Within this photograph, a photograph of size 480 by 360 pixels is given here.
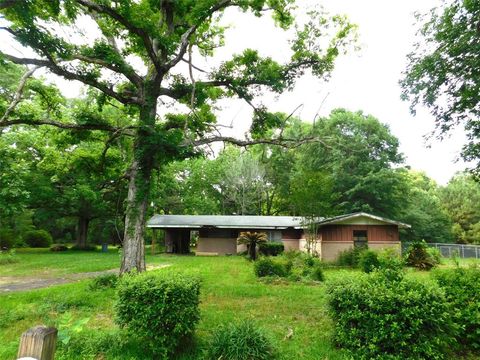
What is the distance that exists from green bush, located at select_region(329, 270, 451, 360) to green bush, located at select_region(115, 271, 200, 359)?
256cm

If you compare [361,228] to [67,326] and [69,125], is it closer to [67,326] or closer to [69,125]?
[69,125]

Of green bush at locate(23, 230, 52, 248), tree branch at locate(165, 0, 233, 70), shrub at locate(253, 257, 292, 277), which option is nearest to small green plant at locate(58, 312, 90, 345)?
tree branch at locate(165, 0, 233, 70)

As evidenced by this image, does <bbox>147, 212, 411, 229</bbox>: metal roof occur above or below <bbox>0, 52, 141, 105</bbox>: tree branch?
below

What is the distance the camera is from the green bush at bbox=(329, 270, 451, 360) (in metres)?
4.42

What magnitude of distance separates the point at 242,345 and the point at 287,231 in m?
22.9

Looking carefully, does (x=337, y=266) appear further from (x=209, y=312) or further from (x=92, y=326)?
(x=92, y=326)

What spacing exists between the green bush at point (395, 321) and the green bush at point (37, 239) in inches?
1446

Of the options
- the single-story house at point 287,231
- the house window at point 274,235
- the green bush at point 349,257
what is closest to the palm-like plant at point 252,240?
the single-story house at point 287,231

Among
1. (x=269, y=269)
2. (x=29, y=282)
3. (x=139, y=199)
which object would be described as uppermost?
(x=139, y=199)

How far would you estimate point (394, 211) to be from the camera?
105 feet

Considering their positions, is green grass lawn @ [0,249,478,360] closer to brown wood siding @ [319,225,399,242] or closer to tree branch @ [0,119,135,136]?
tree branch @ [0,119,135,136]

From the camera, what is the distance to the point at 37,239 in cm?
3378

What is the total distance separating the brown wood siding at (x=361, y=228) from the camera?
21359 millimetres

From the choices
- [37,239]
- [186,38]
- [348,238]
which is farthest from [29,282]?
[37,239]
